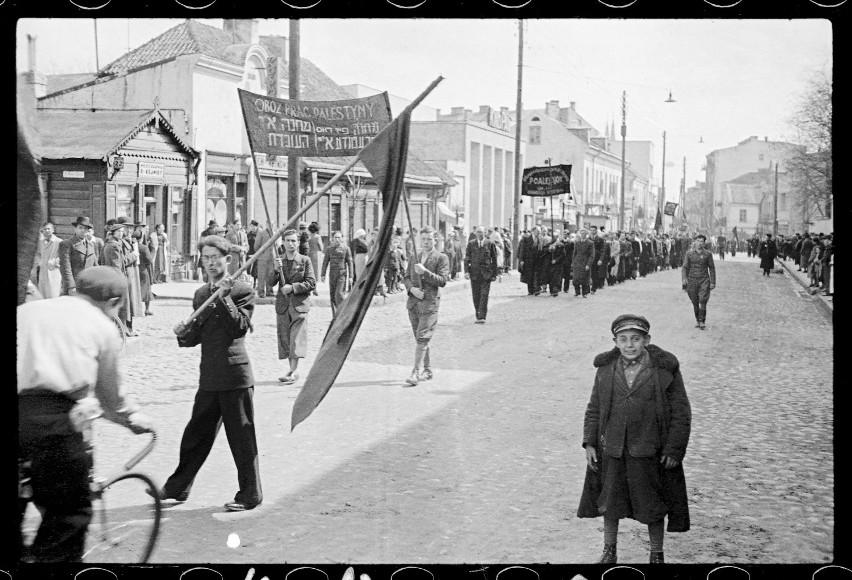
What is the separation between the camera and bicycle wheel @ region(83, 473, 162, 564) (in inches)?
180

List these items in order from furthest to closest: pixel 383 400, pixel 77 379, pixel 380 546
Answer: pixel 383 400
pixel 380 546
pixel 77 379

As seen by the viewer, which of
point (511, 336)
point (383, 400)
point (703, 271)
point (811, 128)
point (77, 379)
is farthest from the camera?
point (703, 271)

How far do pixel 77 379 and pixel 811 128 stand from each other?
4.99m

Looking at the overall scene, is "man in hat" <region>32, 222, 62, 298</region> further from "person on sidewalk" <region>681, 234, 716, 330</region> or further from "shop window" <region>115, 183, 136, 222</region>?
"person on sidewalk" <region>681, 234, 716, 330</region>

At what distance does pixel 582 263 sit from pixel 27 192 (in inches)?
648

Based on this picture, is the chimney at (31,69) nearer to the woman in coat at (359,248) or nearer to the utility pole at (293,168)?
the utility pole at (293,168)

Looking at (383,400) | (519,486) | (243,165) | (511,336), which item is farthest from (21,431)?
(511,336)

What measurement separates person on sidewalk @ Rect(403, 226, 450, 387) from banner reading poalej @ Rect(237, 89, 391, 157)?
2837mm

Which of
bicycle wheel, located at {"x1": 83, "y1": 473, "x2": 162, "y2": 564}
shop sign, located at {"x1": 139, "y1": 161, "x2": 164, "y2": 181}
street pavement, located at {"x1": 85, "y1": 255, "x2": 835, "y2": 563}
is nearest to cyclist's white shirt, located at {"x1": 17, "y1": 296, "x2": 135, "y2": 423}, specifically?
bicycle wheel, located at {"x1": 83, "y1": 473, "x2": 162, "y2": 564}

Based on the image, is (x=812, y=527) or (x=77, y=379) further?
(x=812, y=527)
